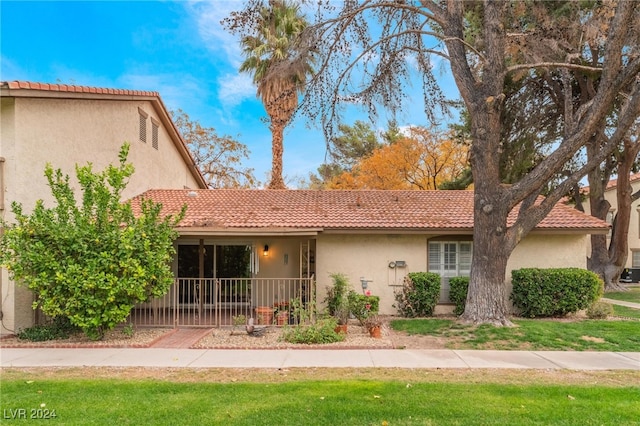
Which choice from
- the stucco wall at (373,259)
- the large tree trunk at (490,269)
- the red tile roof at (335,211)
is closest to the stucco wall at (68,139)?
the red tile roof at (335,211)

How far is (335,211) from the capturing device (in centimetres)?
1470

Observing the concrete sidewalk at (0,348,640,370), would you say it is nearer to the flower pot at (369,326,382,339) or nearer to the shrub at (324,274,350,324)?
the flower pot at (369,326,382,339)

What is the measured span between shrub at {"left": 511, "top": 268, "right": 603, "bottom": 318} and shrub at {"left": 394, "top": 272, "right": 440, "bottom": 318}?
2594mm

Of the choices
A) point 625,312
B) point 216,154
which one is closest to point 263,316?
point 625,312

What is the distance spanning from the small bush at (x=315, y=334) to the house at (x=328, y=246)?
220 cm

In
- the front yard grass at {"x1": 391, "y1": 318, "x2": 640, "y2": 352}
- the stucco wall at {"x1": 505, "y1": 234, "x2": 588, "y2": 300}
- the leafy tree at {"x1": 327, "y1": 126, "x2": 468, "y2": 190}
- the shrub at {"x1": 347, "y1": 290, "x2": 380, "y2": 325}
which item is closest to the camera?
the front yard grass at {"x1": 391, "y1": 318, "x2": 640, "y2": 352}

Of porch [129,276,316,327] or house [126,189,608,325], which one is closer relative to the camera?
porch [129,276,316,327]

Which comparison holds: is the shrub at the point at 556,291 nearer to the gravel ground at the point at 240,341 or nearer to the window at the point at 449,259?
the window at the point at 449,259

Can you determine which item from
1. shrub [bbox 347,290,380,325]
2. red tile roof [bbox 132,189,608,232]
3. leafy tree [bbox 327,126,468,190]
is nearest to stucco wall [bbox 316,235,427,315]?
red tile roof [bbox 132,189,608,232]

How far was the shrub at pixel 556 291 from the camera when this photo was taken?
504 inches

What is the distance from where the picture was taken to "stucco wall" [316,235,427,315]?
13.7m

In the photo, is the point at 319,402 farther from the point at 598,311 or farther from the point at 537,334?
the point at 598,311

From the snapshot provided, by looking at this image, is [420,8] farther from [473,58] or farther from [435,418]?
[435,418]

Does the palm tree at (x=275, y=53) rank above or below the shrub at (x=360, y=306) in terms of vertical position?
above
